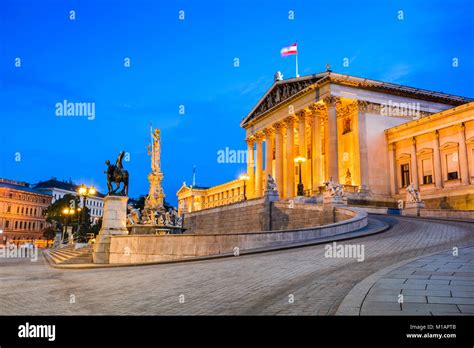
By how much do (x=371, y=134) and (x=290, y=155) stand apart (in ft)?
38.1

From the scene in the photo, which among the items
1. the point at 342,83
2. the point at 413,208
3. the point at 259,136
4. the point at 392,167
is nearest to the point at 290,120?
the point at 342,83

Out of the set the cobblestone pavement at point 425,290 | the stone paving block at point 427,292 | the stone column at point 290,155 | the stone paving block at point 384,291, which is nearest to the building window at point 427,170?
the stone column at point 290,155

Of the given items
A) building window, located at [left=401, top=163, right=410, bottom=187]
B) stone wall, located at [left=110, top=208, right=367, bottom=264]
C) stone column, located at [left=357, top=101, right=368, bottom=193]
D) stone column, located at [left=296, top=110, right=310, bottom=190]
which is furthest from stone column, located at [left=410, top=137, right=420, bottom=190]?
stone wall, located at [left=110, top=208, right=367, bottom=264]

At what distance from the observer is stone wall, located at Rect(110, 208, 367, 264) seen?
58.4 feet

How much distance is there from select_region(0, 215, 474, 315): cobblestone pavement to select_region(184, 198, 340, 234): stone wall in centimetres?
1303

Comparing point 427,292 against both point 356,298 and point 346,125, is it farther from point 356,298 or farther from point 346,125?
point 346,125

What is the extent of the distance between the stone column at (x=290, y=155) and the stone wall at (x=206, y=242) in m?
35.3

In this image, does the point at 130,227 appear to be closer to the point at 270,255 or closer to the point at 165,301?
the point at 270,255

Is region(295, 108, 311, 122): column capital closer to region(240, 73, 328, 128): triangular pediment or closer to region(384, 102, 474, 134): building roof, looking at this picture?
region(240, 73, 328, 128): triangular pediment

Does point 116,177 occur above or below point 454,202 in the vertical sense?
above

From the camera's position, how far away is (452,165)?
46938 mm
